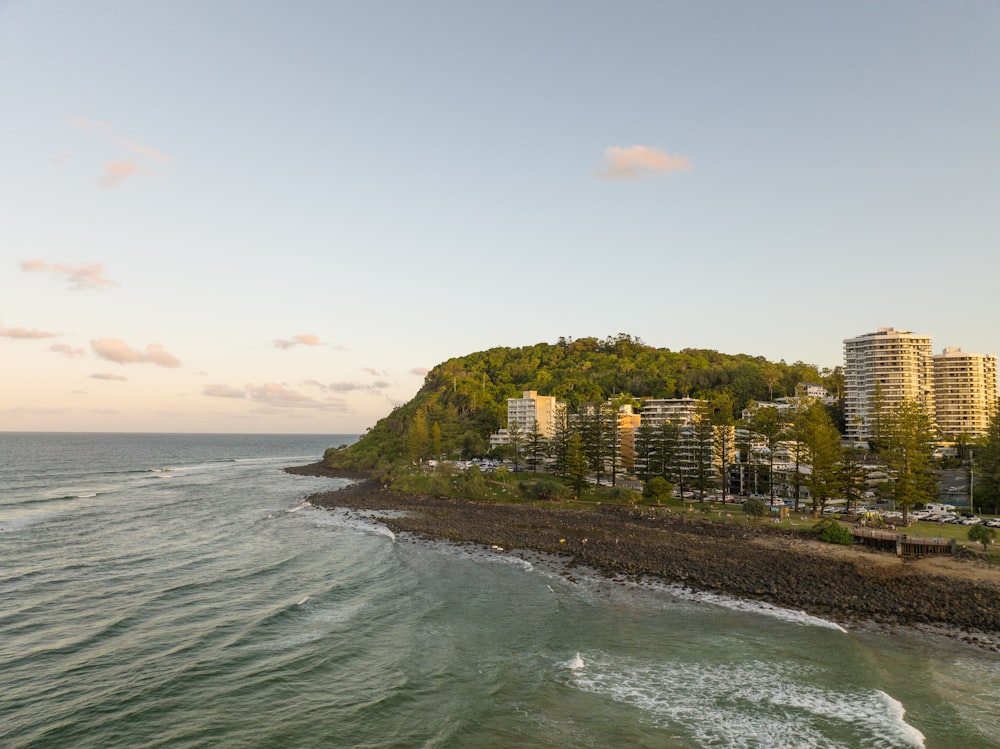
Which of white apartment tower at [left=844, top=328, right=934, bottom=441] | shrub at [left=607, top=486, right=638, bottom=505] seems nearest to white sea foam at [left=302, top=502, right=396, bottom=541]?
shrub at [left=607, top=486, right=638, bottom=505]

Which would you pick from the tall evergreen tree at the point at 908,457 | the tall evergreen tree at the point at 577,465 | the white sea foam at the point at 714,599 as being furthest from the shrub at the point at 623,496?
the white sea foam at the point at 714,599

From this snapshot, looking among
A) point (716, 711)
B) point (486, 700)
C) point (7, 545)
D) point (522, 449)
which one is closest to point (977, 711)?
point (716, 711)

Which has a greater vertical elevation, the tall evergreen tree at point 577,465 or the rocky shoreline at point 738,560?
the tall evergreen tree at point 577,465

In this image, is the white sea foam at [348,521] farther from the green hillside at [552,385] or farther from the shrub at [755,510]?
the green hillside at [552,385]

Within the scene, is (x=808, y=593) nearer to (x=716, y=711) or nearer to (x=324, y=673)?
(x=716, y=711)

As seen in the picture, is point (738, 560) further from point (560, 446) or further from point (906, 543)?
point (560, 446)

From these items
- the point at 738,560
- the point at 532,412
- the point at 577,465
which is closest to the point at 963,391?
the point at 532,412
